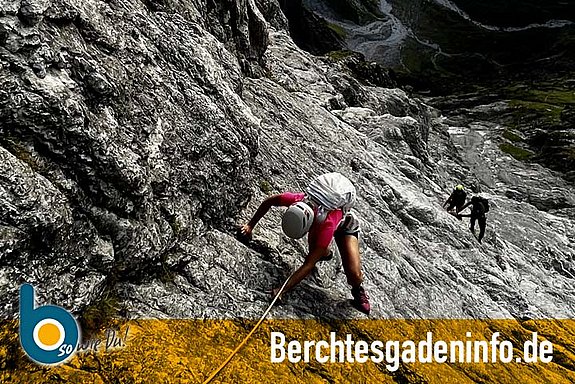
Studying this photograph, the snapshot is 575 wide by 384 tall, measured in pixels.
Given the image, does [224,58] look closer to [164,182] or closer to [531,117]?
[164,182]

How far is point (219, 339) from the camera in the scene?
27.2 feet

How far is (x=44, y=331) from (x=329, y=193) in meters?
5.73

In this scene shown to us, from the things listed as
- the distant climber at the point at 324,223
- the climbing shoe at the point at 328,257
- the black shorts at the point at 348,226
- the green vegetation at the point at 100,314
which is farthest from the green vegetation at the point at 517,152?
the green vegetation at the point at 100,314

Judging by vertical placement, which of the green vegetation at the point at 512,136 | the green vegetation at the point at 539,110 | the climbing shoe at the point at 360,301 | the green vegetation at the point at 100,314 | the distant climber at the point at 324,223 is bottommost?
the green vegetation at the point at 100,314

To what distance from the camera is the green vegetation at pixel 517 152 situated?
86625 mm

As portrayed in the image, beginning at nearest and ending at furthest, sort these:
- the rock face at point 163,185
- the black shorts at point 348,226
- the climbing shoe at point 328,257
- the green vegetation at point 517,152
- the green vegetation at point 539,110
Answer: the rock face at point 163,185 → the black shorts at point 348,226 → the climbing shoe at point 328,257 → the green vegetation at point 517,152 → the green vegetation at point 539,110

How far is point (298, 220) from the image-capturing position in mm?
9539

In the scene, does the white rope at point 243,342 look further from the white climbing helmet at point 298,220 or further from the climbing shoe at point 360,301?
the climbing shoe at point 360,301

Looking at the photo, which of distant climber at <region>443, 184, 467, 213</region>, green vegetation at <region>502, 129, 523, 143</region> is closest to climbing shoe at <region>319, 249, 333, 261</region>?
distant climber at <region>443, 184, 467, 213</region>

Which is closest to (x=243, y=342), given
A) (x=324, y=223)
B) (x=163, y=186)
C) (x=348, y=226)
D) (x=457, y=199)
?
(x=324, y=223)

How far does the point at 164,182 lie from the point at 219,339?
10.7 feet

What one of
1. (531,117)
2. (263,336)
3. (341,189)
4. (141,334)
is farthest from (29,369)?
(531,117)

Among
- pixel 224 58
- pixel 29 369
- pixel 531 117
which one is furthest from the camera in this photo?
pixel 531 117

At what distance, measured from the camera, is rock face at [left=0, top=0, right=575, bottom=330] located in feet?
23.6
